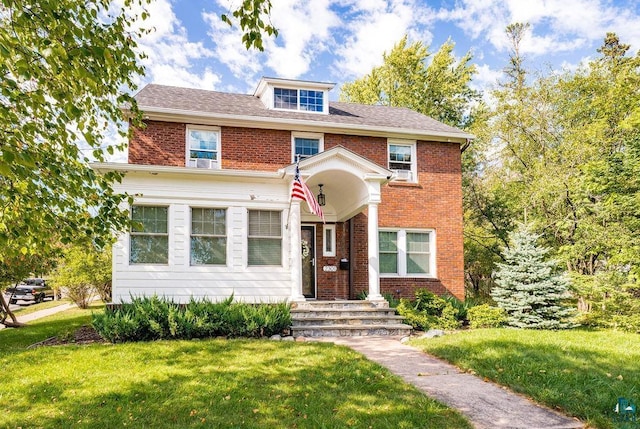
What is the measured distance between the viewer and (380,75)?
27391 millimetres

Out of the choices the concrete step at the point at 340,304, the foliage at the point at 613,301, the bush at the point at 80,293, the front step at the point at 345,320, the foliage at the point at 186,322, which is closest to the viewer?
the foliage at the point at 186,322

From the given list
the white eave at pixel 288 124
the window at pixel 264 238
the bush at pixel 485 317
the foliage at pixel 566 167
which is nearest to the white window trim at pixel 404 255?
the bush at pixel 485 317

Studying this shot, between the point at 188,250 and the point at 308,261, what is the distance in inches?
147

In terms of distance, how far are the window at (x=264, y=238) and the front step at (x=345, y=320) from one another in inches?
62.0

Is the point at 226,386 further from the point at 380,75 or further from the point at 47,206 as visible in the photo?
the point at 380,75

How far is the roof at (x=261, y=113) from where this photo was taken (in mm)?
12531

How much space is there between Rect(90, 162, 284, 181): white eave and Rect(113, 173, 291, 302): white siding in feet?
0.38

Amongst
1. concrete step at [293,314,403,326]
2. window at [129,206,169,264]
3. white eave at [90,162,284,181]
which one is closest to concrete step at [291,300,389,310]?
concrete step at [293,314,403,326]

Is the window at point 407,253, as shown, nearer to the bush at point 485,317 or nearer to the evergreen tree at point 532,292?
the evergreen tree at point 532,292

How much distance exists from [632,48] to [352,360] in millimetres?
19692

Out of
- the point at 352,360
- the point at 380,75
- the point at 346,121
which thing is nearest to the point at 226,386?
the point at 352,360

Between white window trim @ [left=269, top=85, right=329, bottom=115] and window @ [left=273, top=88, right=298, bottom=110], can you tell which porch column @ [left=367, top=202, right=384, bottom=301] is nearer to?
white window trim @ [left=269, top=85, right=329, bottom=115]

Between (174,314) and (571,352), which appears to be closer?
(571,352)

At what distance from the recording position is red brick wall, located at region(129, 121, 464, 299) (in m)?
12.5
